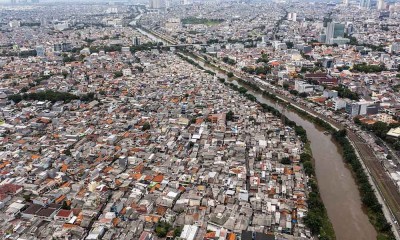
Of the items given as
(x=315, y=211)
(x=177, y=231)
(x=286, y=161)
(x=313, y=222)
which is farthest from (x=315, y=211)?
(x=177, y=231)

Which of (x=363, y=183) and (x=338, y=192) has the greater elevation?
(x=363, y=183)

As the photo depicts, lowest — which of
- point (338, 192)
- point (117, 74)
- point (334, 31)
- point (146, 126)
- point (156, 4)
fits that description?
point (338, 192)

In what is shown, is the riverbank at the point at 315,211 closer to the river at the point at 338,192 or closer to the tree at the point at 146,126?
the river at the point at 338,192

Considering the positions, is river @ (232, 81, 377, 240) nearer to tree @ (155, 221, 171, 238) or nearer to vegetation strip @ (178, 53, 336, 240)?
vegetation strip @ (178, 53, 336, 240)

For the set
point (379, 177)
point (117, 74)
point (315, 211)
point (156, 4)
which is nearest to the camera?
point (315, 211)

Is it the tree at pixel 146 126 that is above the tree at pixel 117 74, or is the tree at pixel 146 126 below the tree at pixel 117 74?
below

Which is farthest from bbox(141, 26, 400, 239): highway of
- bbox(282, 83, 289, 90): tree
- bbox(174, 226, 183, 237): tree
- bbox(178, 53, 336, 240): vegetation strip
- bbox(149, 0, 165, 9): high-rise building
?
bbox(149, 0, 165, 9): high-rise building

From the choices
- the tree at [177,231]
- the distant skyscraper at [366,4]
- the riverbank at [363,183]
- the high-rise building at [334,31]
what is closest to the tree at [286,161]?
the riverbank at [363,183]

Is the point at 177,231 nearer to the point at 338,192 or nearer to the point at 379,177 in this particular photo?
the point at 338,192
